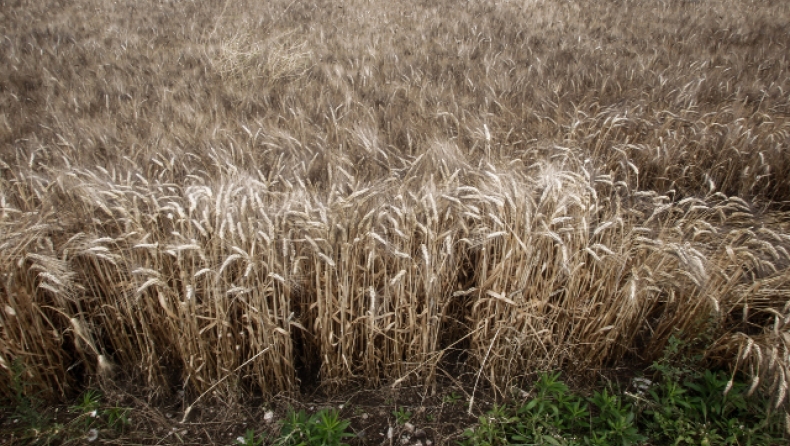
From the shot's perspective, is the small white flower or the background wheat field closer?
the small white flower

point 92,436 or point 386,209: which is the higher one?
point 386,209

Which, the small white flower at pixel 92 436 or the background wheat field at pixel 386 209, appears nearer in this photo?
the small white flower at pixel 92 436

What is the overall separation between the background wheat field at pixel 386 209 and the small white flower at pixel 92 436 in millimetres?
236

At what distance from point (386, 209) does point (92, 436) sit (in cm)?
147

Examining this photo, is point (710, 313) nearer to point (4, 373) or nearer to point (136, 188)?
point (136, 188)

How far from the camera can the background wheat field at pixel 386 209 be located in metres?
2.10

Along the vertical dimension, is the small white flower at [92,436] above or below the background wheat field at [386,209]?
below

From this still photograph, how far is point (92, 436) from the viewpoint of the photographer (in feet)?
6.56

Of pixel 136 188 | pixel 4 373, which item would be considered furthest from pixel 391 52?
pixel 4 373

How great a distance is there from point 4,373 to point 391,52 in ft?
15.5

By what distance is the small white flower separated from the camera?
6.50ft

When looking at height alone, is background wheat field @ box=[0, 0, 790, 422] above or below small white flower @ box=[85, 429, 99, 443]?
above

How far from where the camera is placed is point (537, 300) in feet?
7.06

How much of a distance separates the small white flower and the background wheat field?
236 mm
